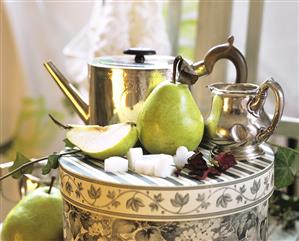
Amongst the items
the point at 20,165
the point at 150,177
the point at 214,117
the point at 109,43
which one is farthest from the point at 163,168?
the point at 109,43

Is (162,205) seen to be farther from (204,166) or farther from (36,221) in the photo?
(36,221)

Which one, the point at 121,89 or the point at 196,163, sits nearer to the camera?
the point at 196,163

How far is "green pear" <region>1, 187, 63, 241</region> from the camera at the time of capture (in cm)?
65

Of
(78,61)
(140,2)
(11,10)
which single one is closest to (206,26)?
(140,2)

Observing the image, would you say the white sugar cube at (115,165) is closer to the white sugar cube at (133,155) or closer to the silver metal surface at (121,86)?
the white sugar cube at (133,155)

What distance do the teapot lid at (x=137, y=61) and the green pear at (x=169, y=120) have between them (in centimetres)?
7

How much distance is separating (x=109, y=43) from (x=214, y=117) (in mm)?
362

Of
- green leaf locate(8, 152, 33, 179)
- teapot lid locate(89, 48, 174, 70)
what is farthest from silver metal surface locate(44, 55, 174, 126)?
green leaf locate(8, 152, 33, 179)

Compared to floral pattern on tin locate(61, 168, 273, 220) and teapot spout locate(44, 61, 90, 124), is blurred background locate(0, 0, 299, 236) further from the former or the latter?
floral pattern on tin locate(61, 168, 273, 220)

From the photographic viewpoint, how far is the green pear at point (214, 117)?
2.08 ft

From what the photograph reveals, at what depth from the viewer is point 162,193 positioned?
0.52 m

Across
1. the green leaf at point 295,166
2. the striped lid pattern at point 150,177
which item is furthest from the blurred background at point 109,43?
the striped lid pattern at point 150,177

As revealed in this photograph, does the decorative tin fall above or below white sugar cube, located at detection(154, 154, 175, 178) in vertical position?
below

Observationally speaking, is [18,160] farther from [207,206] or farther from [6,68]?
[6,68]
